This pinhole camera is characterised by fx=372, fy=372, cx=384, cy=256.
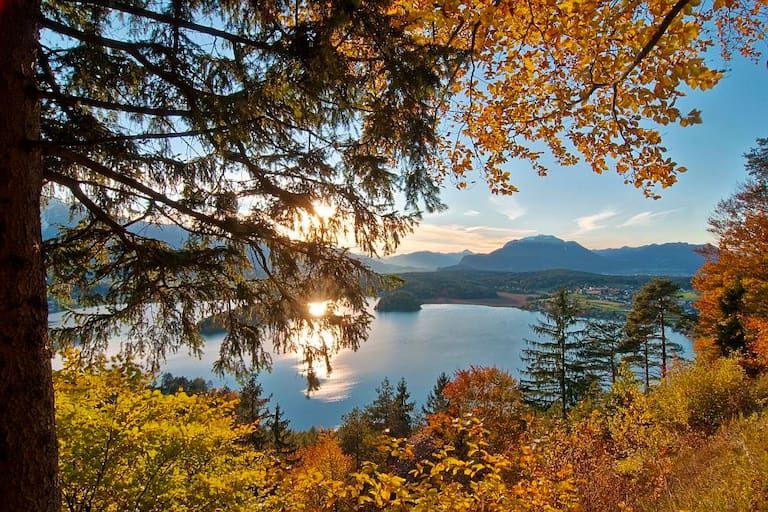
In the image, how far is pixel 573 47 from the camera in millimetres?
2285

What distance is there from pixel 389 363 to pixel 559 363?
110ft

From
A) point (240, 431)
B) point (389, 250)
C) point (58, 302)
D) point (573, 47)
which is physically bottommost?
point (240, 431)

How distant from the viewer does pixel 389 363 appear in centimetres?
5028

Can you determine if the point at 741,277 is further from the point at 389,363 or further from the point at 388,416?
the point at 389,363

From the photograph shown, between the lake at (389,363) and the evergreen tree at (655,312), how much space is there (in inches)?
486

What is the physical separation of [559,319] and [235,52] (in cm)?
1878

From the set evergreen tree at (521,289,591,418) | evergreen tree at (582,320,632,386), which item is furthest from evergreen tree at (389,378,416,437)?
evergreen tree at (582,320,632,386)

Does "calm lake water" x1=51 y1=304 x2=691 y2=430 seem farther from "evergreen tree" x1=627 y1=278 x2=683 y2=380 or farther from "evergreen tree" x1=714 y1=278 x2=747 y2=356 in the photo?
"evergreen tree" x1=714 y1=278 x2=747 y2=356

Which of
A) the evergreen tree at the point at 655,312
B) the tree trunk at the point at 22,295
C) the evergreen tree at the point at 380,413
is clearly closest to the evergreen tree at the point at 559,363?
the evergreen tree at the point at 655,312

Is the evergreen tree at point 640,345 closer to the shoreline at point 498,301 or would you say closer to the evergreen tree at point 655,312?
the evergreen tree at point 655,312

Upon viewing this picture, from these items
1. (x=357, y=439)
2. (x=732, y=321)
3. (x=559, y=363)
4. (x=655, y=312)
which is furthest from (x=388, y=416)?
(x=732, y=321)

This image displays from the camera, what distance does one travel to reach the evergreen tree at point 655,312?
58.9 ft

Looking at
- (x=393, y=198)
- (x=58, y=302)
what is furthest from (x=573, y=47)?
(x=58, y=302)

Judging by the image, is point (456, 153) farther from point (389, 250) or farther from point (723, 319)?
point (723, 319)
